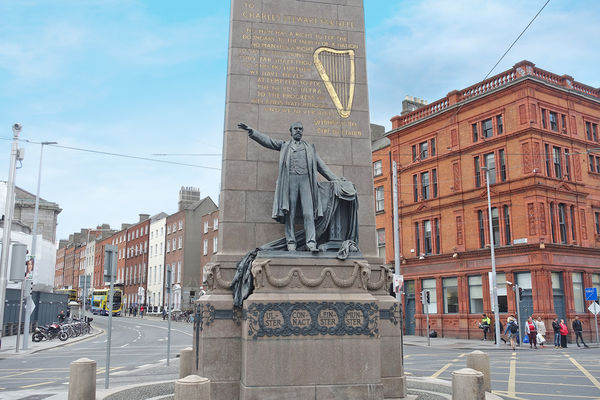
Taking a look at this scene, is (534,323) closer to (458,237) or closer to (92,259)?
(458,237)

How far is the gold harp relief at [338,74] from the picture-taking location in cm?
1274

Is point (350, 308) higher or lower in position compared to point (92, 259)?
lower

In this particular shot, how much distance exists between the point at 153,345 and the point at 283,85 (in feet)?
75.5

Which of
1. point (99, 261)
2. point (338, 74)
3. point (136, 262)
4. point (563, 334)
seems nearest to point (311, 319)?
point (338, 74)

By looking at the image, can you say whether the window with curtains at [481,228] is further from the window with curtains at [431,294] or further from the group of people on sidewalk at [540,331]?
the group of people on sidewalk at [540,331]

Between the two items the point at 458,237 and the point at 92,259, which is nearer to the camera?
the point at 458,237

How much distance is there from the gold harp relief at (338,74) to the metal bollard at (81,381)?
7469 mm

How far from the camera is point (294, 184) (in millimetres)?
10914

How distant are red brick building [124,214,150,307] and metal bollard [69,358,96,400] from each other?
76066mm

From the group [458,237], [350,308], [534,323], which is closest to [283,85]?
[350,308]

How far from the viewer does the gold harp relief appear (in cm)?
1274

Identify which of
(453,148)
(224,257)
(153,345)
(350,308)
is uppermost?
(453,148)

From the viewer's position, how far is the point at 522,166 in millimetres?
36219

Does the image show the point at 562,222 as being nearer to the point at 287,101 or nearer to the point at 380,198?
the point at 380,198
